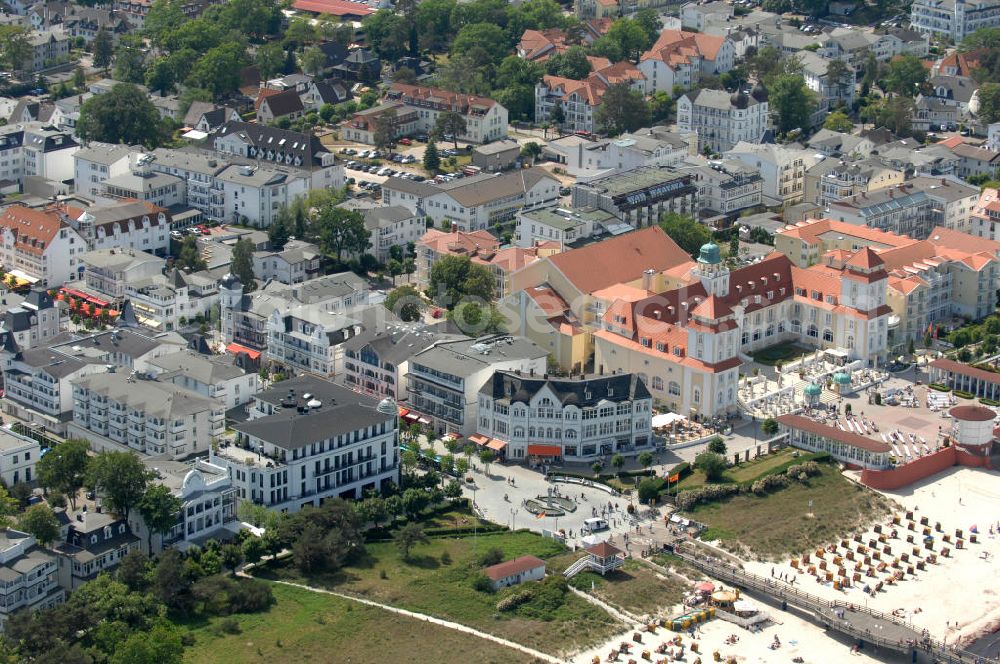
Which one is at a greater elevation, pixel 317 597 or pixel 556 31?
pixel 556 31

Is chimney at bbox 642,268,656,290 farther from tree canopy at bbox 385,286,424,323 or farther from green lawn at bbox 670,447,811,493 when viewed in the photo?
green lawn at bbox 670,447,811,493

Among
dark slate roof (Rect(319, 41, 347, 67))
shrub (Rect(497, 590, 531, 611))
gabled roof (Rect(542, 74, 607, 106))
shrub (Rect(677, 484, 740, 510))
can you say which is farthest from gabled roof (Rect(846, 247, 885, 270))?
dark slate roof (Rect(319, 41, 347, 67))

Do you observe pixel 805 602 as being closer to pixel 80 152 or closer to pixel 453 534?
pixel 453 534

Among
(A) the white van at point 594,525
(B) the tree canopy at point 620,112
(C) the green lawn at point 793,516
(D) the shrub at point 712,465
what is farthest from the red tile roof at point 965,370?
(B) the tree canopy at point 620,112

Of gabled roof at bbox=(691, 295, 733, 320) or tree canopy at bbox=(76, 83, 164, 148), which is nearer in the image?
gabled roof at bbox=(691, 295, 733, 320)

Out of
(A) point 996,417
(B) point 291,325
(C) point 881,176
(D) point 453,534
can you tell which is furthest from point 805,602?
(C) point 881,176

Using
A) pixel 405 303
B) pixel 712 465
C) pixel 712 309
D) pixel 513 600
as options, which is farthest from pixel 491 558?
pixel 405 303

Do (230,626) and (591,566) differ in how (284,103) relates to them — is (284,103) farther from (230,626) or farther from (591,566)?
(230,626)
